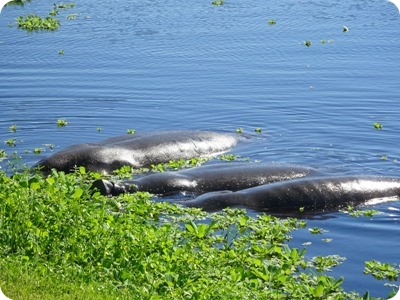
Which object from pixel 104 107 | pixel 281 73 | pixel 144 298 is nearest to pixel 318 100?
pixel 281 73

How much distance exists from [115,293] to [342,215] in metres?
4.45

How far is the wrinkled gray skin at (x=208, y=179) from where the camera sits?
38.4ft

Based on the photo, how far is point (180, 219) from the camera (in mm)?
10656

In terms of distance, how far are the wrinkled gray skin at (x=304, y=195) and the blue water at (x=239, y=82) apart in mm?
326

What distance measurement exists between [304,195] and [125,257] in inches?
147

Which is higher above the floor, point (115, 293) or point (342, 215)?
point (115, 293)

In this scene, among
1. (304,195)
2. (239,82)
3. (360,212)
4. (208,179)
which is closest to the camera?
(360,212)

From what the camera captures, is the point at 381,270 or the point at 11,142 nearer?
the point at 381,270

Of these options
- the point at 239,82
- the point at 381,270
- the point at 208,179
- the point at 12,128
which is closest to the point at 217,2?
the point at 239,82

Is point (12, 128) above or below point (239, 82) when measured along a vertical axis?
above

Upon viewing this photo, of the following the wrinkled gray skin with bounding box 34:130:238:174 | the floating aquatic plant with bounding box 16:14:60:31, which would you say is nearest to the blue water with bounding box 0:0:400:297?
the floating aquatic plant with bounding box 16:14:60:31

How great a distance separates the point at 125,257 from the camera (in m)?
8.27

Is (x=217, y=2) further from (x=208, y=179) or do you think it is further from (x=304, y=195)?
(x=304, y=195)

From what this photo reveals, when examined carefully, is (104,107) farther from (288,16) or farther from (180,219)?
(288,16)
